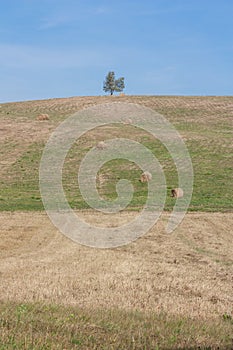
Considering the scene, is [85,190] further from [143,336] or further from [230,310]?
[143,336]

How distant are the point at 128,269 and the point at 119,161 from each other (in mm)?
28172

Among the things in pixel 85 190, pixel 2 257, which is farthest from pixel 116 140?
pixel 2 257

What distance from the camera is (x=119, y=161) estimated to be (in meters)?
43.2

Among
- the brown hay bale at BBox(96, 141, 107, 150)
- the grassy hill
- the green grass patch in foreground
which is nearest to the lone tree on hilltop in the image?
the grassy hill

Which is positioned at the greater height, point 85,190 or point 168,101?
point 168,101

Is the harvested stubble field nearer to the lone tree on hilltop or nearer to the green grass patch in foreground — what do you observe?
the green grass patch in foreground

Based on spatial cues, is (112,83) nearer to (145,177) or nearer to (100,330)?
(145,177)

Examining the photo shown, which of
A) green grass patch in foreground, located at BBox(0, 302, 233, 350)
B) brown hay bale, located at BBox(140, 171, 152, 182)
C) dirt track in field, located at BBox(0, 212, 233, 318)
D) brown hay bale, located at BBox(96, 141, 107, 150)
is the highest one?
brown hay bale, located at BBox(96, 141, 107, 150)

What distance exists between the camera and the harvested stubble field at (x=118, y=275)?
7859 millimetres

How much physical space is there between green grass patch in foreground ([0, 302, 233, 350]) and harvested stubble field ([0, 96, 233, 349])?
0.02m

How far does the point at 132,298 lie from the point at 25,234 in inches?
424

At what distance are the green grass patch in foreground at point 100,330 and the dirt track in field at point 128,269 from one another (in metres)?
1.26

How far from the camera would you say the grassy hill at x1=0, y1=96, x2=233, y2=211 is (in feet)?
108

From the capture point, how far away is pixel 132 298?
1155cm
